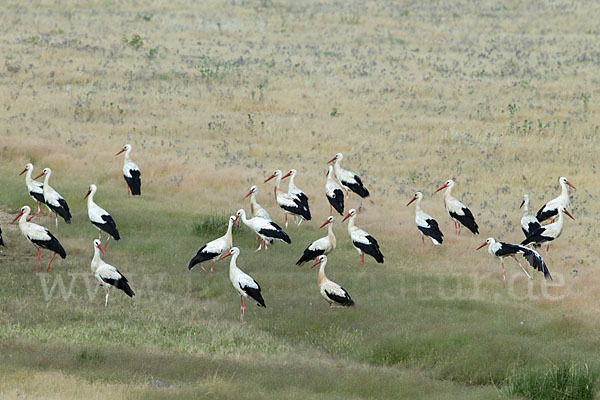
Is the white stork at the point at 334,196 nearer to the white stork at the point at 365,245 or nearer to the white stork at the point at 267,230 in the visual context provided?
the white stork at the point at 267,230

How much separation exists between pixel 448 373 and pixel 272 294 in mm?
3990

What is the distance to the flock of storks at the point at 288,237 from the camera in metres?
14.3

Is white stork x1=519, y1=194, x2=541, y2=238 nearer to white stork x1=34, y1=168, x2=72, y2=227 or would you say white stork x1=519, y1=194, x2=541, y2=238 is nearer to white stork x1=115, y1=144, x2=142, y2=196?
white stork x1=115, y1=144, x2=142, y2=196

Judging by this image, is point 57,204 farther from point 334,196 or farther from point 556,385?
point 556,385

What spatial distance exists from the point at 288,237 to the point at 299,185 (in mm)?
6329

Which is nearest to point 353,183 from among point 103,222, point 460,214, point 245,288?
point 460,214

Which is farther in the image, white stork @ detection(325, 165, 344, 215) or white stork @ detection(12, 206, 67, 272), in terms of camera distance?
white stork @ detection(325, 165, 344, 215)

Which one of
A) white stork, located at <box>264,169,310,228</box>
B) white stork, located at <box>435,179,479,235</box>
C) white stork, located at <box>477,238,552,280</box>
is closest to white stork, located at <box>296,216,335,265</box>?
white stork, located at <box>264,169,310,228</box>

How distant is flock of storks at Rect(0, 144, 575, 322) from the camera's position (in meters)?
14.3

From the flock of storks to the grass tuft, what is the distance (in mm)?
3749

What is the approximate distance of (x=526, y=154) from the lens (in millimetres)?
27328

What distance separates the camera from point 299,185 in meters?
23.2

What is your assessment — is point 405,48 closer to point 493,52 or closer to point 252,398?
point 493,52

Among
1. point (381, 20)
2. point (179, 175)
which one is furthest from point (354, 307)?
point (381, 20)
